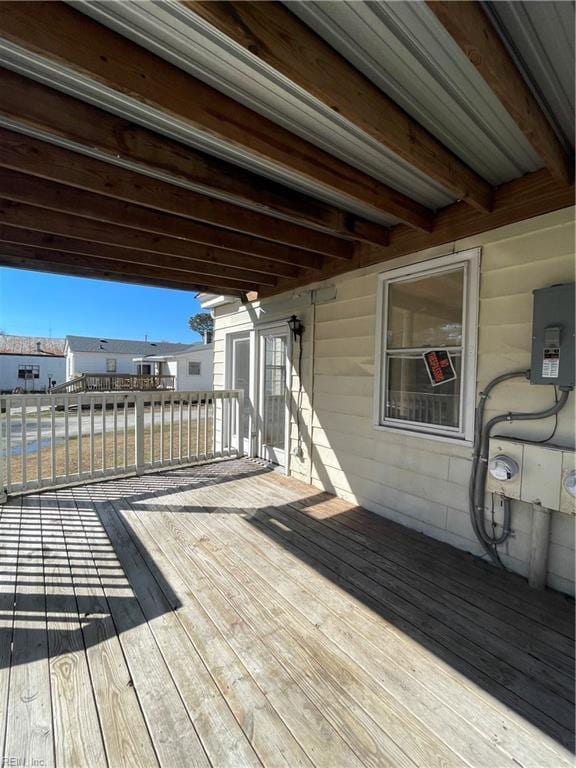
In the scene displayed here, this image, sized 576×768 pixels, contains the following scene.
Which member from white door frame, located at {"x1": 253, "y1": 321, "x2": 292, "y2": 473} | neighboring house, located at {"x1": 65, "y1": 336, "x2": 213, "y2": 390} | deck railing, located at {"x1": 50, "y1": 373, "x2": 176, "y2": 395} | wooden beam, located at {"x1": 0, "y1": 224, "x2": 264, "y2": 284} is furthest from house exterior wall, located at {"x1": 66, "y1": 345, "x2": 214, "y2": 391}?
wooden beam, located at {"x1": 0, "y1": 224, "x2": 264, "y2": 284}

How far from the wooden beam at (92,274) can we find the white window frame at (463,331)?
241cm

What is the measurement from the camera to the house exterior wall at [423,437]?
2295mm

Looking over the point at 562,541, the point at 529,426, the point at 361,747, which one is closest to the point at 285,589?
the point at 361,747

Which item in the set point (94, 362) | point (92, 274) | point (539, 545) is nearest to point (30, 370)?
point (94, 362)

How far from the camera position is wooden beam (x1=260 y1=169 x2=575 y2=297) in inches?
88.6

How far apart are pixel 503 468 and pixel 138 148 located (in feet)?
9.58

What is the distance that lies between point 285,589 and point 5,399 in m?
3.37

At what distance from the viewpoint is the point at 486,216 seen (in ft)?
8.41

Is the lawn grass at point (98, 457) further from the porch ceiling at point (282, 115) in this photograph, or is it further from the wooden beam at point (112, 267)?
the porch ceiling at point (282, 115)

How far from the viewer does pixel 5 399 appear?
142 inches

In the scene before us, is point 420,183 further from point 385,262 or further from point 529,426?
point 529,426

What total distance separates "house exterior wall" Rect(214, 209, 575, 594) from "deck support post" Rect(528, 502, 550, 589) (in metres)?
0.06

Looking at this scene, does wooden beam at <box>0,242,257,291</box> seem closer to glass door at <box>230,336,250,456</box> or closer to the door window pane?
glass door at <box>230,336,250,456</box>

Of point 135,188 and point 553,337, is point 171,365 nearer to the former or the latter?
point 135,188
